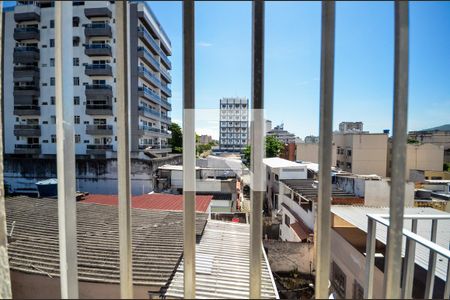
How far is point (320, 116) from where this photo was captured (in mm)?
1691

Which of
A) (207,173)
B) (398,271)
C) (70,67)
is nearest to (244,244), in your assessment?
(398,271)

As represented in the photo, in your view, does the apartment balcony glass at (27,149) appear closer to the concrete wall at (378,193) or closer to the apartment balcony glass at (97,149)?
the apartment balcony glass at (97,149)

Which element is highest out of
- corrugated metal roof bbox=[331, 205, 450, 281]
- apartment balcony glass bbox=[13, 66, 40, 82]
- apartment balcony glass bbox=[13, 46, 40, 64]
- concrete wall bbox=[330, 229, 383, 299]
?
apartment balcony glass bbox=[13, 46, 40, 64]

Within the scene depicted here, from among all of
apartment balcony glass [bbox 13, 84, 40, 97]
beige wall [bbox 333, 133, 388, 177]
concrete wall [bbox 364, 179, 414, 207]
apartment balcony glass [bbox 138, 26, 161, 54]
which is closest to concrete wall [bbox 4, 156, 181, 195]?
apartment balcony glass [bbox 13, 84, 40, 97]

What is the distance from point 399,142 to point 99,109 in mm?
27808

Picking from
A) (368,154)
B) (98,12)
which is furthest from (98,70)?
(368,154)

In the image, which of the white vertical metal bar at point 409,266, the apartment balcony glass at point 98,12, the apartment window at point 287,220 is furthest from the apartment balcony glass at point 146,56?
the white vertical metal bar at point 409,266

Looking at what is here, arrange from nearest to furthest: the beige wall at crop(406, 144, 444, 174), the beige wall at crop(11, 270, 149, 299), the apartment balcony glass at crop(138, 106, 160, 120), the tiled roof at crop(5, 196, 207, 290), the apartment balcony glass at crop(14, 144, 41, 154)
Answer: the beige wall at crop(11, 270, 149, 299) → the tiled roof at crop(5, 196, 207, 290) → the apartment balcony glass at crop(14, 144, 41, 154) → the apartment balcony glass at crop(138, 106, 160, 120) → the beige wall at crop(406, 144, 444, 174)

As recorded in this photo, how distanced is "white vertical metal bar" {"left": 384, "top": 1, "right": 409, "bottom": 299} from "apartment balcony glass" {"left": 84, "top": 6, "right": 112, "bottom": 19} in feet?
96.3

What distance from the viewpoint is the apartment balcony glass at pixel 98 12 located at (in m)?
24.1

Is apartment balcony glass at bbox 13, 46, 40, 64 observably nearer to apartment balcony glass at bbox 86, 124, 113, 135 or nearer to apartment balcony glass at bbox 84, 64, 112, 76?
apartment balcony glass at bbox 84, 64, 112, 76

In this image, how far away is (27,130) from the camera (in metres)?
25.6

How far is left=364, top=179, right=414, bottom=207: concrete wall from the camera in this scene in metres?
12.4

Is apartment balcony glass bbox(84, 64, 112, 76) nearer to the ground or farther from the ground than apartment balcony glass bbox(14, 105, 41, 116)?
farther from the ground
